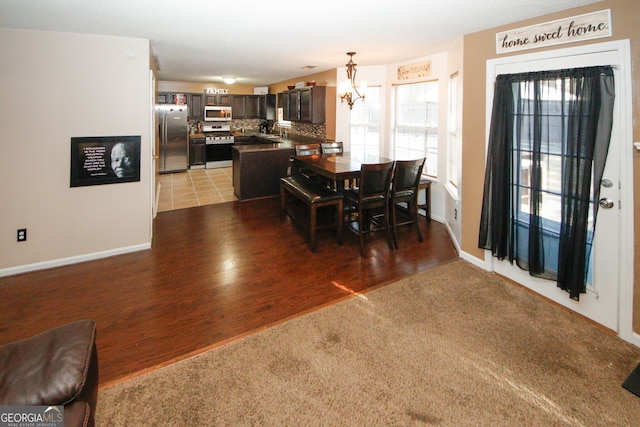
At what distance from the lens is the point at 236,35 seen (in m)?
3.51

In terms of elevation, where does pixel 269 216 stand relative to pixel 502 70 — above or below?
below

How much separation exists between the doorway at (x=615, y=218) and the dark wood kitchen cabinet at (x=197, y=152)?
7736 millimetres

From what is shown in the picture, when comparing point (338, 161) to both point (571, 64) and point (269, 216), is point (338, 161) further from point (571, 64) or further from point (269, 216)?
point (571, 64)

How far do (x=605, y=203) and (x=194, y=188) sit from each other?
6344 millimetres

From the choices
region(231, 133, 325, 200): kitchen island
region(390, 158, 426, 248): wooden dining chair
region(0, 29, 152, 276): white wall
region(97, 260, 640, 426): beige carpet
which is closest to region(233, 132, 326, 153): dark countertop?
region(231, 133, 325, 200): kitchen island

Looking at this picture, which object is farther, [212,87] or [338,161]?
[212,87]

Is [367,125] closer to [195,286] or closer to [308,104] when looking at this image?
[308,104]

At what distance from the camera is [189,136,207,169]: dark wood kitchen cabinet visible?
28.2 feet

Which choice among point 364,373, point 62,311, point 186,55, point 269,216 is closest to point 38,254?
point 62,311

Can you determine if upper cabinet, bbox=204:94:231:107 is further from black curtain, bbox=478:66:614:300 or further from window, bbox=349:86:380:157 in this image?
black curtain, bbox=478:66:614:300

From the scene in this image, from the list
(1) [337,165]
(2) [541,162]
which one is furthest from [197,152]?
(2) [541,162]

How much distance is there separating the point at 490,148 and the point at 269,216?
3.14 m

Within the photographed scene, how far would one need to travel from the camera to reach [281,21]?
9.84 feet

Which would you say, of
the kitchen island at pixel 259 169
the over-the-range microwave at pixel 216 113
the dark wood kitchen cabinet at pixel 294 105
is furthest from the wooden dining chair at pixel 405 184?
the over-the-range microwave at pixel 216 113
